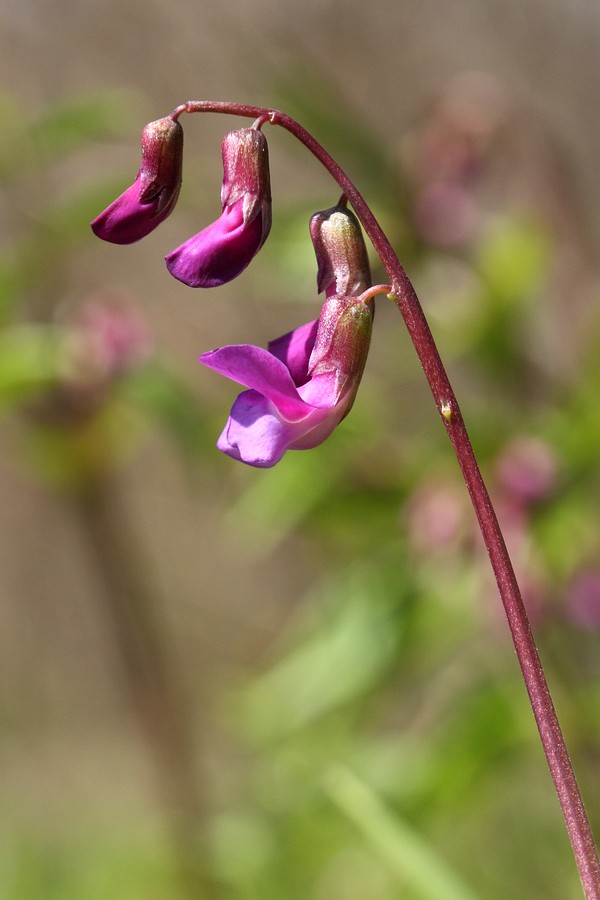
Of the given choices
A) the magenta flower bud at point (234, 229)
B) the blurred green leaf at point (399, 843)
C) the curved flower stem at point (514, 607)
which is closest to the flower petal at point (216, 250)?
the magenta flower bud at point (234, 229)

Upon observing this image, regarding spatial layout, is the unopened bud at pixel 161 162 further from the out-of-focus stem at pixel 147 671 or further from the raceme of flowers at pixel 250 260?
the out-of-focus stem at pixel 147 671

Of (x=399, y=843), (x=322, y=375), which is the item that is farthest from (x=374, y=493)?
(x=322, y=375)

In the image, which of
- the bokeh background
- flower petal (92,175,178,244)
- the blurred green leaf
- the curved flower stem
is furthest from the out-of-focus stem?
the curved flower stem

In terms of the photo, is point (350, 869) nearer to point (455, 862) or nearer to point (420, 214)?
point (455, 862)

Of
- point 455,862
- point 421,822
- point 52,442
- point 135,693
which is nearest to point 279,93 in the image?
point 52,442

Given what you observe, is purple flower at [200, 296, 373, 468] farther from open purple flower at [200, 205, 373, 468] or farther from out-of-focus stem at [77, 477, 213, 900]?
out-of-focus stem at [77, 477, 213, 900]

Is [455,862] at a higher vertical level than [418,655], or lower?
lower
